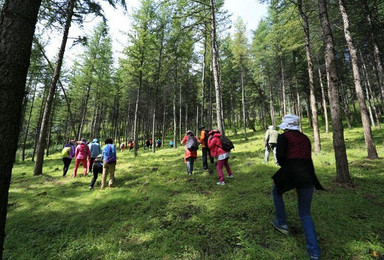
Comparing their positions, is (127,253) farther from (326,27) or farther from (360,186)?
(326,27)

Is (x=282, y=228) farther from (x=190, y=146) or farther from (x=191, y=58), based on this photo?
(x=191, y=58)

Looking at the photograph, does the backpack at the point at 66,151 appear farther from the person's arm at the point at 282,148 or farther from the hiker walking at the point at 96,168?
the person's arm at the point at 282,148

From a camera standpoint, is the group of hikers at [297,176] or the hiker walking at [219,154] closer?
the group of hikers at [297,176]

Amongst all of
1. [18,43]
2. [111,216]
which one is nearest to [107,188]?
[111,216]

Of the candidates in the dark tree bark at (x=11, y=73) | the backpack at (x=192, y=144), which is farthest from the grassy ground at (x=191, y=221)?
the dark tree bark at (x=11, y=73)

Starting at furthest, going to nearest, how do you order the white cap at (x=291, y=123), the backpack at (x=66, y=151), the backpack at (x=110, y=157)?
the backpack at (x=66, y=151) → the backpack at (x=110, y=157) → the white cap at (x=291, y=123)

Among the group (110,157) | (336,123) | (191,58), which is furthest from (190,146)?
(191,58)

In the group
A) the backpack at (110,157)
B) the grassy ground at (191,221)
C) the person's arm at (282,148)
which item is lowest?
the grassy ground at (191,221)

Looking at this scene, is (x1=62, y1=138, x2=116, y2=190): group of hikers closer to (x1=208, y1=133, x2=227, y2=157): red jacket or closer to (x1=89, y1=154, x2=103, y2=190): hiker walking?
(x1=89, y1=154, x2=103, y2=190): hiker walking

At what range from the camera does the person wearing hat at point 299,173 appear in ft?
9.44

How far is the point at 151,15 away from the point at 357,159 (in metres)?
18.2

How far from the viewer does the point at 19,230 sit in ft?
15.1

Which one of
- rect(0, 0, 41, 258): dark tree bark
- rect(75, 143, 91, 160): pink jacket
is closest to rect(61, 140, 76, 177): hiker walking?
rect(75, 143, 91, 160): pink jacket

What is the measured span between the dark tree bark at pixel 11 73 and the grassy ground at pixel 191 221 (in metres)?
2.21
